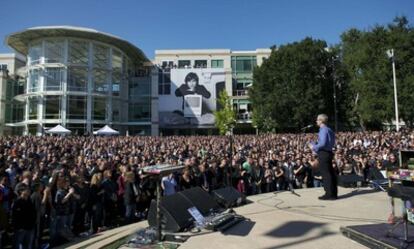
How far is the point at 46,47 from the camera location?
5216 cm

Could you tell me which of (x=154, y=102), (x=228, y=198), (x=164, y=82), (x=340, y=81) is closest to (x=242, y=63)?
(x=164, y=82)

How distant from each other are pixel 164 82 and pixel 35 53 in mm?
21996

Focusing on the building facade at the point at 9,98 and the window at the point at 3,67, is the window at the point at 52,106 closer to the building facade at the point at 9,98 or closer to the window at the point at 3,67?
the building facade at the point at 9,98

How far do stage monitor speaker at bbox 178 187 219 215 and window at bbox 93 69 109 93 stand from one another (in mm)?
49928

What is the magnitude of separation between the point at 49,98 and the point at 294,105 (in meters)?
35.9

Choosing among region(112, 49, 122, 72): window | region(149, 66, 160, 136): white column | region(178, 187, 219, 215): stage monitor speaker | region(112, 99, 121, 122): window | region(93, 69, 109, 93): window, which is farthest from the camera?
region(149, 66, 160, 136): white column

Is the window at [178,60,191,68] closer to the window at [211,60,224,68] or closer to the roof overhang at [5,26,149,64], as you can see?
the window at [211,60,224,68]

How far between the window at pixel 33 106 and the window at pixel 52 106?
1.89m

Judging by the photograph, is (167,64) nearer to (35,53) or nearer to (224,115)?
(224,115)

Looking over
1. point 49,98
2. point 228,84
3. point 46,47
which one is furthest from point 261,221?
point 228,84

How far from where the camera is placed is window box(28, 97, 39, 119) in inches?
2025

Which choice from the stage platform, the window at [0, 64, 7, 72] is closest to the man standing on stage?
the stage platform

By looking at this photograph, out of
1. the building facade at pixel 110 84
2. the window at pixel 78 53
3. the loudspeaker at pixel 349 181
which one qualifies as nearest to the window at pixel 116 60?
the building facade at pixel 110 84

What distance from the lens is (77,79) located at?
52.8 metres
